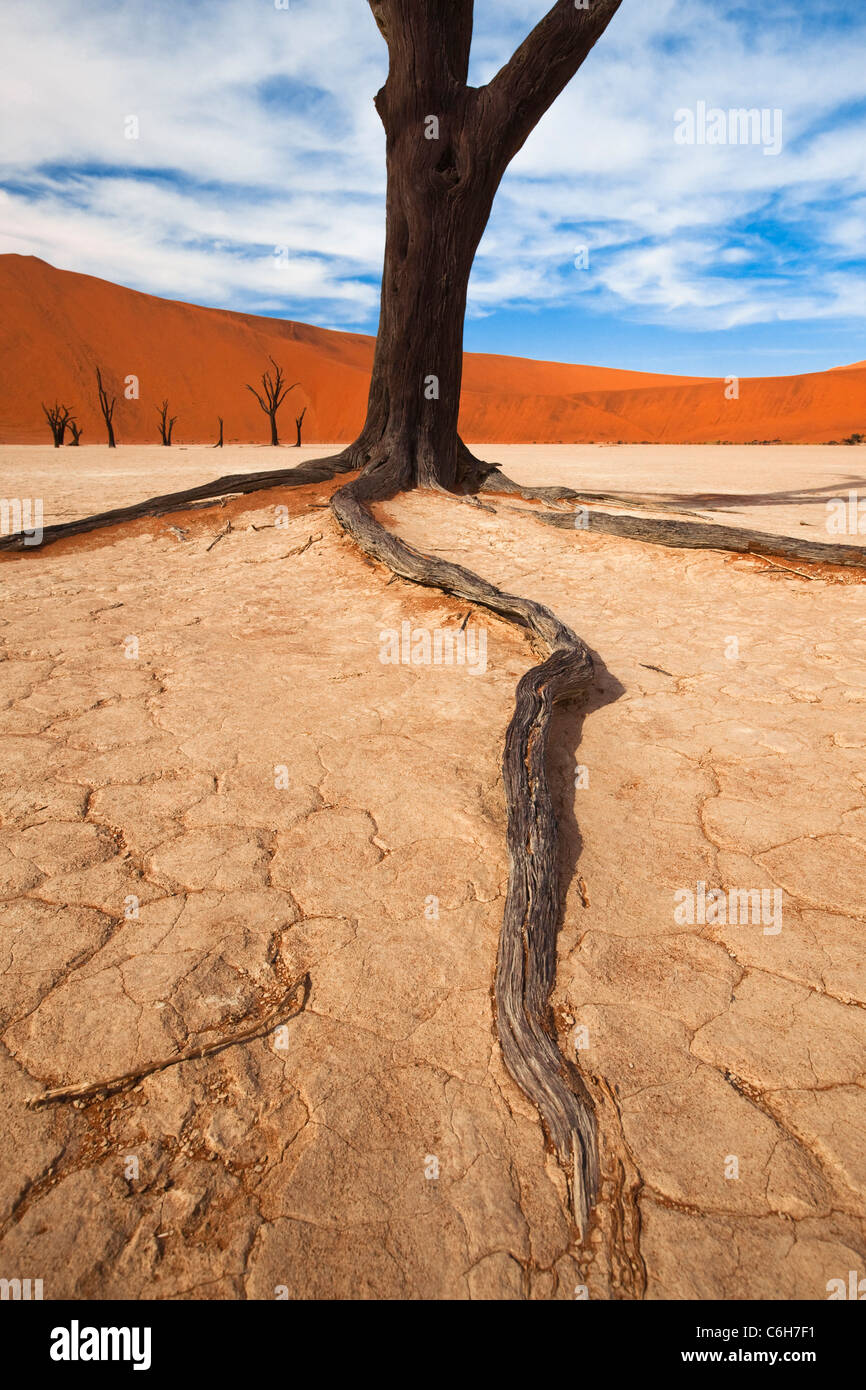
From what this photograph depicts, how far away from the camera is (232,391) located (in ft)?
176

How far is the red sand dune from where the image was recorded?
146 ft

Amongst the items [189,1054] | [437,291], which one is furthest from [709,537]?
[189,1054]

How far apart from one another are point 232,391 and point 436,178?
5323 cm

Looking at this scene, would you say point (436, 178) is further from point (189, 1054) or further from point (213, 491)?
point (189, 1054)

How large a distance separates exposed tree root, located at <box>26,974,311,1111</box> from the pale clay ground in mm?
18

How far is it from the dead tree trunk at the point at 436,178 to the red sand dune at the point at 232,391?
37369mm

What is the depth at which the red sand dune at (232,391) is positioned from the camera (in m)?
44.5

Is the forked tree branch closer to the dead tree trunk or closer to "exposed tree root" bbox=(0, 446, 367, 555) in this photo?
the dead tree trunk

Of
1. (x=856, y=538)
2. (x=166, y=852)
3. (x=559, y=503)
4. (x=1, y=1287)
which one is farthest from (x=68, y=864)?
(x=856, y=538)

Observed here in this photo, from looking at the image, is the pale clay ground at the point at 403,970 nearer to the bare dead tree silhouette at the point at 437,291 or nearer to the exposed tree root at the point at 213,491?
the bare dead tree silhouette at the point at 437,291

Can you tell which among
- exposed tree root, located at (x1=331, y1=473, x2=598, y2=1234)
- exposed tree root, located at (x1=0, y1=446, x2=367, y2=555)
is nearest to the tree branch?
exposed tree root, located at (x1=0, y1=446, x2=367, y2=555)

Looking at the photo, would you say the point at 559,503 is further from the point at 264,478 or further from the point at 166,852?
the point at 166,852
